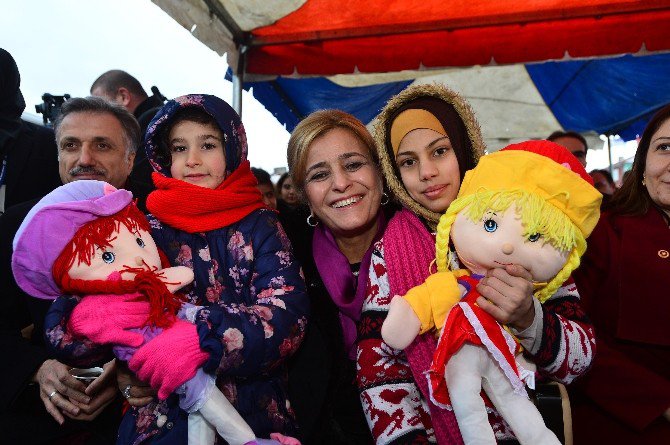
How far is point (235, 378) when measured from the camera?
1636 mm

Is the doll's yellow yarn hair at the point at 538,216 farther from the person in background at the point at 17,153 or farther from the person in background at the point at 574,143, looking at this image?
the person in background at the point at 574,143

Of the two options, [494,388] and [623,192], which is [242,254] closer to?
[494,388]

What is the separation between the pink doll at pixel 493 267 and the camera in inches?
52.2

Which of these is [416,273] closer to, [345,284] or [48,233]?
[345,284]

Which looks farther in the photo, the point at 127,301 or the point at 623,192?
the point at 623,192

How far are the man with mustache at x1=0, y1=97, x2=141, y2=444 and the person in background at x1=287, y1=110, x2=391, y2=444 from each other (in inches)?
29.8

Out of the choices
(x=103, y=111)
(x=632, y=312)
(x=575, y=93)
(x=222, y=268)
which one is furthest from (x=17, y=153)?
(x=575, y=93)

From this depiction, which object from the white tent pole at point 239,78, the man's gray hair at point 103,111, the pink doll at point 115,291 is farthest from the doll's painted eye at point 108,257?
the white tent pole at point 239,78

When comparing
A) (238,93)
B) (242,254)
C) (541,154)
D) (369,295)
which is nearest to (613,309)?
(541,154)

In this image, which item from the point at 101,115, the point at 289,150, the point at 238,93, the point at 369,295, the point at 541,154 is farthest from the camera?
the point at 238,93

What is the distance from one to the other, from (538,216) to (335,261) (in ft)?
2.97

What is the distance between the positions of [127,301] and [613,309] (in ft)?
5.98

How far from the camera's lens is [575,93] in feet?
19.3

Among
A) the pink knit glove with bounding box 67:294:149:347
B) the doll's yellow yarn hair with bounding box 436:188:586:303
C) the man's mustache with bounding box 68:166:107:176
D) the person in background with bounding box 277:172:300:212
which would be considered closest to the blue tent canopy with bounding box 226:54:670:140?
the person in background with bounding box 277:172:300:212
